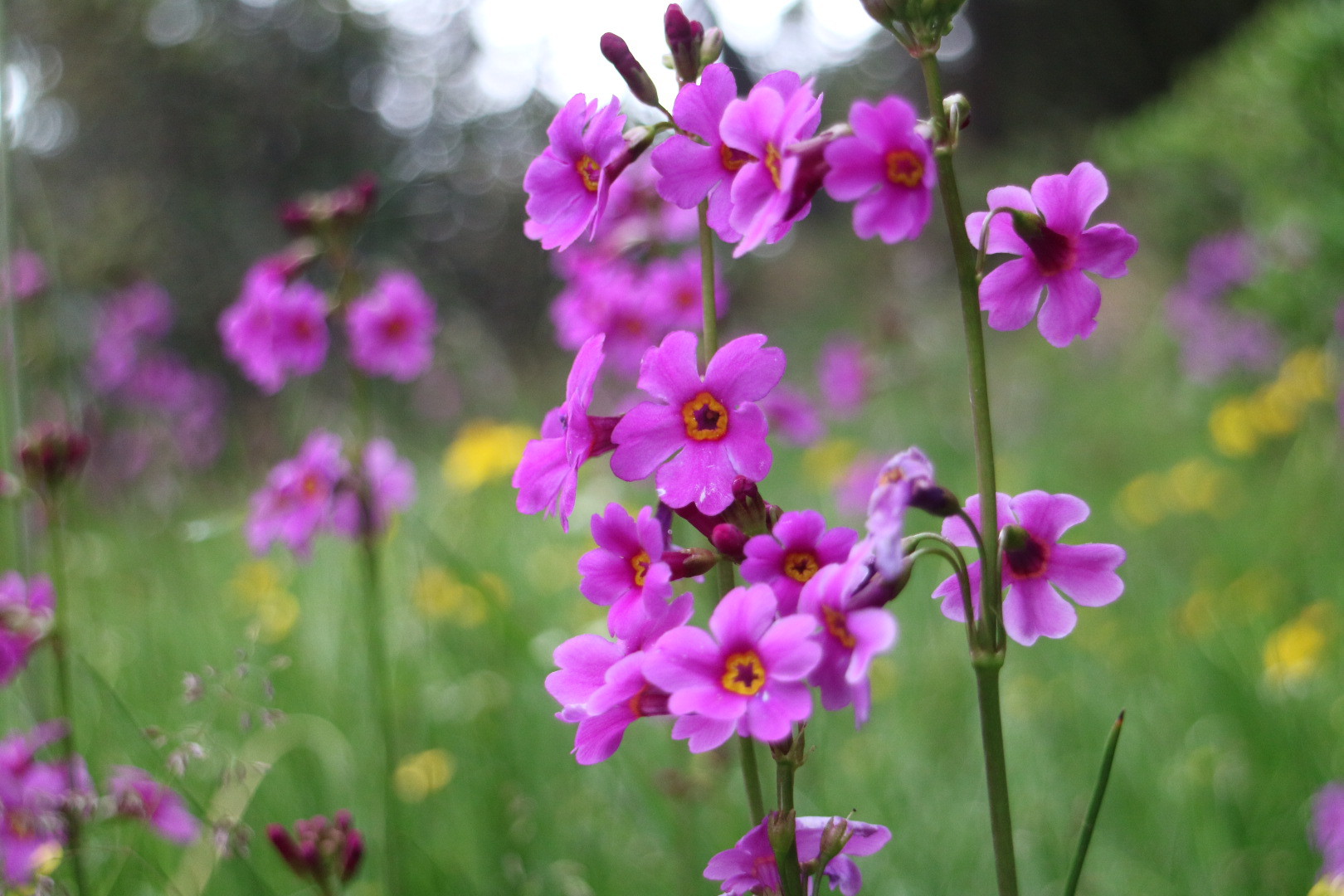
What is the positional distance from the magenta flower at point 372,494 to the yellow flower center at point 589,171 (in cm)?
106

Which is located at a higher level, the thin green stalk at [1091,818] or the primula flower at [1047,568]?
the primula flower at [1047,568]

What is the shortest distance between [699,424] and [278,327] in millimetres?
1454

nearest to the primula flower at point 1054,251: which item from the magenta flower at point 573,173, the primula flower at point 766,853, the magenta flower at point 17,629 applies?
the magenta flower at point 573,173

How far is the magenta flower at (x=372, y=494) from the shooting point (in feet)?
6.08

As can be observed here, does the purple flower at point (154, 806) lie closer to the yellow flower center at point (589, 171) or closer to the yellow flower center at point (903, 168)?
the yellow flower center at point (589, 171)

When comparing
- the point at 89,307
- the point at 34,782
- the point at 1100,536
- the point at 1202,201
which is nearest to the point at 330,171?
the point at 89,307

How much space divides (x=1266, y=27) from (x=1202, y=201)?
2.47m

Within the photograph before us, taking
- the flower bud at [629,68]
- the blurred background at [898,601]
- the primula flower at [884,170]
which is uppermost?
the flower bud at [629,68]

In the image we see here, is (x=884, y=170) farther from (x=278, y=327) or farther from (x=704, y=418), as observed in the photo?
(x=278, y=327)

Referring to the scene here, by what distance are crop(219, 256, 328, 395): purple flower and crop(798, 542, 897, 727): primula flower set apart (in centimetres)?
154

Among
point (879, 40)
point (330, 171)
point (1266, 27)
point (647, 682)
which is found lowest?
point (647, 682)

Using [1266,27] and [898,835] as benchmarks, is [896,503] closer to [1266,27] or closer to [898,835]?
[898,835]

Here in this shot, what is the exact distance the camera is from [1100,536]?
161 inches

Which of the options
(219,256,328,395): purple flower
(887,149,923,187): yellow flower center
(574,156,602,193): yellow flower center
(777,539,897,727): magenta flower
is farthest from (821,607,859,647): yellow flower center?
(219,256,328,395): purple flower
